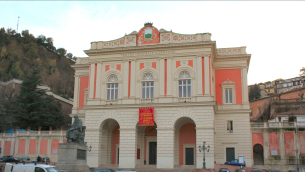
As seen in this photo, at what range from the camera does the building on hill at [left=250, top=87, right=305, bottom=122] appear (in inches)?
1813

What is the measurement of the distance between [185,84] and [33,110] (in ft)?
86.5

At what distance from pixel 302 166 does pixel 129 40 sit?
21461 millimetres

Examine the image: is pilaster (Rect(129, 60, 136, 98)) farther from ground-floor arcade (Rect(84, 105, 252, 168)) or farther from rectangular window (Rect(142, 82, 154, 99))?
ground-floor arcade (Rect(84, 105, 252, 168))

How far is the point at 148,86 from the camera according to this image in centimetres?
3288

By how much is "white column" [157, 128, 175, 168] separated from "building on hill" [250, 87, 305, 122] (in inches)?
709

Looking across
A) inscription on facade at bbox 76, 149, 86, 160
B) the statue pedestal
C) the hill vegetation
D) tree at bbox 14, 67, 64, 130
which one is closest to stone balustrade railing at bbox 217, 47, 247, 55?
inscription on facade at bbox 76, 149, 86, 160

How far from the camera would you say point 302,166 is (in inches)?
1254

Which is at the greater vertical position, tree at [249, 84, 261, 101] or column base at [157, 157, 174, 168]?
tree at [249, 84, 261, 101]

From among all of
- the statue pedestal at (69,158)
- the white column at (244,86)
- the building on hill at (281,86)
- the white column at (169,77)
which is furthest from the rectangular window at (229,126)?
the building on hill at (281,86)

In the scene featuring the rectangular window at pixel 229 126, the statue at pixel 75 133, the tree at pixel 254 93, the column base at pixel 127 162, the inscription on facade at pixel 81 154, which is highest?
the tree at pixel 254 93

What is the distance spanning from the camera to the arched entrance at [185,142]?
3272 cm

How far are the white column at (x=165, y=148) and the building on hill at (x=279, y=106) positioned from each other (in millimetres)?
18015

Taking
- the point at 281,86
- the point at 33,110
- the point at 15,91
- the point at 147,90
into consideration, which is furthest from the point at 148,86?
the point at 281,86

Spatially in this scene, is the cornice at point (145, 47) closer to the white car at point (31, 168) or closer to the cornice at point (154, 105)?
the cornice at point (154, 105)
